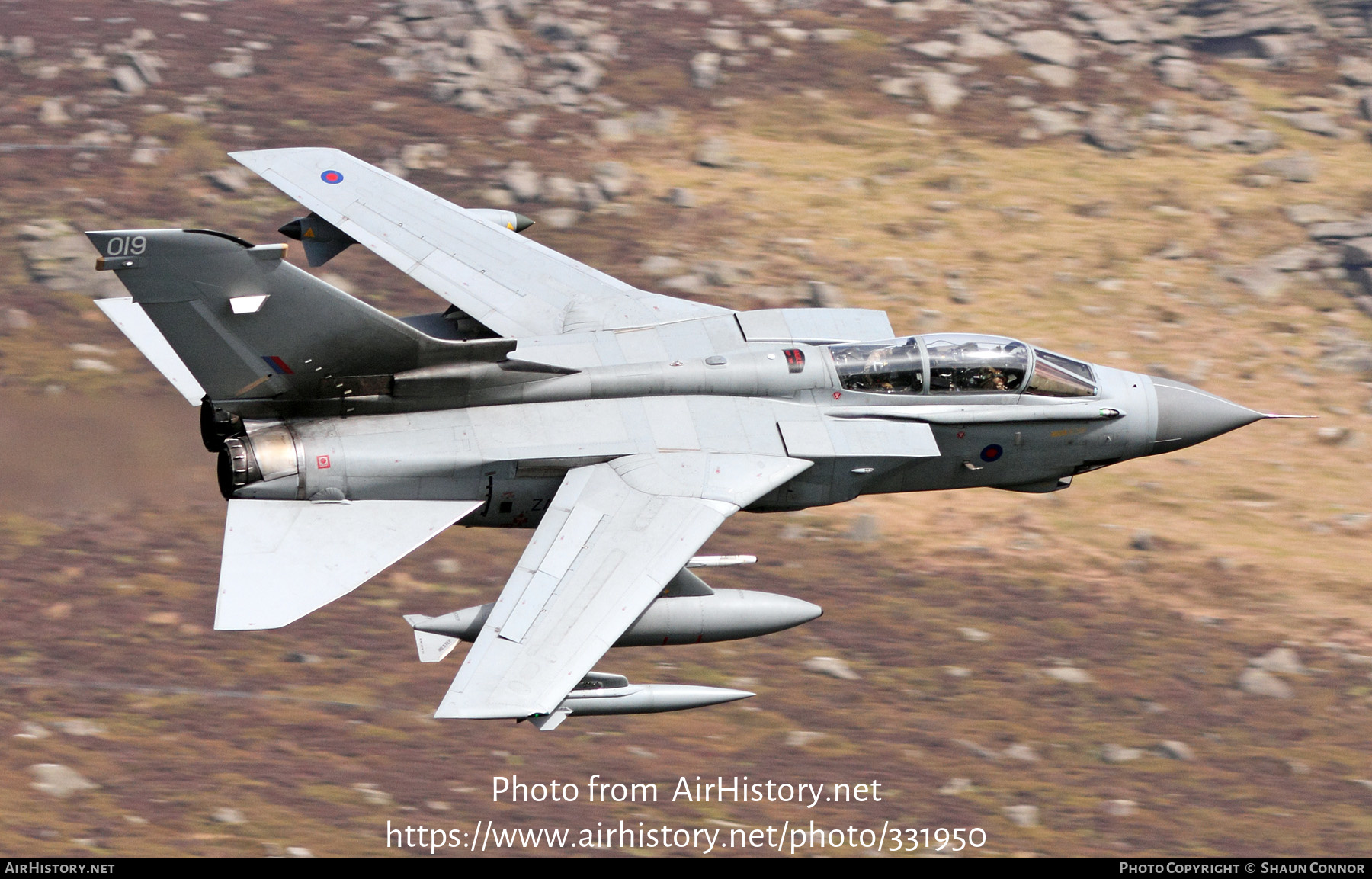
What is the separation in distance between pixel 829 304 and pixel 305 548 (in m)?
14.6

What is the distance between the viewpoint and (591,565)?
19.4 m

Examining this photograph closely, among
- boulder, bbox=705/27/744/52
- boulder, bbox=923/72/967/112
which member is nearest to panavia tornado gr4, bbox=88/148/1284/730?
boulder, bbox=923/72/967/112

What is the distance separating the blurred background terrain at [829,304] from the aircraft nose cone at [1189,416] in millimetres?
3591

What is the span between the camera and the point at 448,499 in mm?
20328

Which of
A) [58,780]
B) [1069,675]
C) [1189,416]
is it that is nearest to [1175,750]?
[1069,675]

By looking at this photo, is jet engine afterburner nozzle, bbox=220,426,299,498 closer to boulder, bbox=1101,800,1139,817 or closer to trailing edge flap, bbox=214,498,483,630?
trailing edge flap, bbox=214,498,483,630

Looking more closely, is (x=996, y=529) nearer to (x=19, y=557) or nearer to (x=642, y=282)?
(x=642, y=282)

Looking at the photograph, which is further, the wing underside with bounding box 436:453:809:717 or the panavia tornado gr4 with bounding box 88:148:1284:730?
the panavia tornado gr4 with bounding box 88:148:1284:730

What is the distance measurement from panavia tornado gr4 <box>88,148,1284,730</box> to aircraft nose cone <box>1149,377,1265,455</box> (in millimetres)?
30

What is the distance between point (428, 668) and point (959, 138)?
65.0ft

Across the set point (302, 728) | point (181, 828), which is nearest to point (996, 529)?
point (302, 728)

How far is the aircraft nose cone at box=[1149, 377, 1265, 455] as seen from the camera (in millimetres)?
22688

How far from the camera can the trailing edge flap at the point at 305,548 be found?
18.8 m

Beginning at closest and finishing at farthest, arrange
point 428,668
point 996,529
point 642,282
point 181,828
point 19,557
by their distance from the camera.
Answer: point 181,828, point 428,668, point 19,557, point 996,529, point 642,282
